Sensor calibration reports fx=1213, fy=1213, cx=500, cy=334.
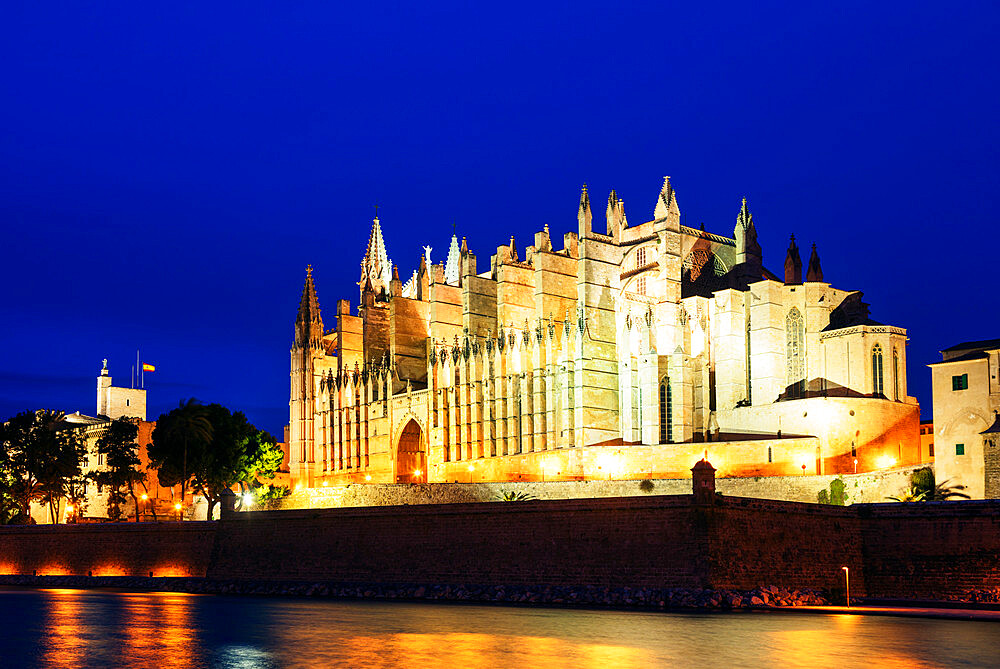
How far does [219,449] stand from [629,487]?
2611 cm

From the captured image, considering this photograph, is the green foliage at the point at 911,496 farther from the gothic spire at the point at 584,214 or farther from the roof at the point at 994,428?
the gothic spire at the point at 584,214

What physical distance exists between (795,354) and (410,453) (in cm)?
2564

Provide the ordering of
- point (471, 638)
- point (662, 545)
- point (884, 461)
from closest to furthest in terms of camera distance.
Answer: point (471, 638)
point (662, 545)
point (884, 461)

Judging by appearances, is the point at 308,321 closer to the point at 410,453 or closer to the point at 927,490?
the point at 410,453

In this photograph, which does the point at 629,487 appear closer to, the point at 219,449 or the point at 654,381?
the point at 654,381

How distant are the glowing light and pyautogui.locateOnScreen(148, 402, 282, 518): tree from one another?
→ 32.4m

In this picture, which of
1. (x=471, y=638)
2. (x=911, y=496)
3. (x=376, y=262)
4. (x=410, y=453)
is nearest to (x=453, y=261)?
(x=376, y=262)

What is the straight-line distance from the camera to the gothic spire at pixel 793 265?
5753 centimetres

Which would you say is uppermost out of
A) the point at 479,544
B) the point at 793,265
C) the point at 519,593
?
the point at 793,265

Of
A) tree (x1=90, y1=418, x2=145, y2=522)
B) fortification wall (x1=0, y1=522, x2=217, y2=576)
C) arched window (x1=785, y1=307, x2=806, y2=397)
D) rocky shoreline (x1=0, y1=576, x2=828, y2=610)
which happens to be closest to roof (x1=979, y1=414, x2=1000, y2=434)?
rocky shoreline (x1=0, y1=576, x2=828, y2=610)

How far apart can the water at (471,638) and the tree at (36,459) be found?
3156 centimetres

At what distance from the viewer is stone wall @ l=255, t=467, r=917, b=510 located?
45.9 metres

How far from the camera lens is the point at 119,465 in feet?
221

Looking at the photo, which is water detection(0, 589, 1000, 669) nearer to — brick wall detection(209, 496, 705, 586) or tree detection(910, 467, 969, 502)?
brick wall detection(209, 496, 705, 586)
